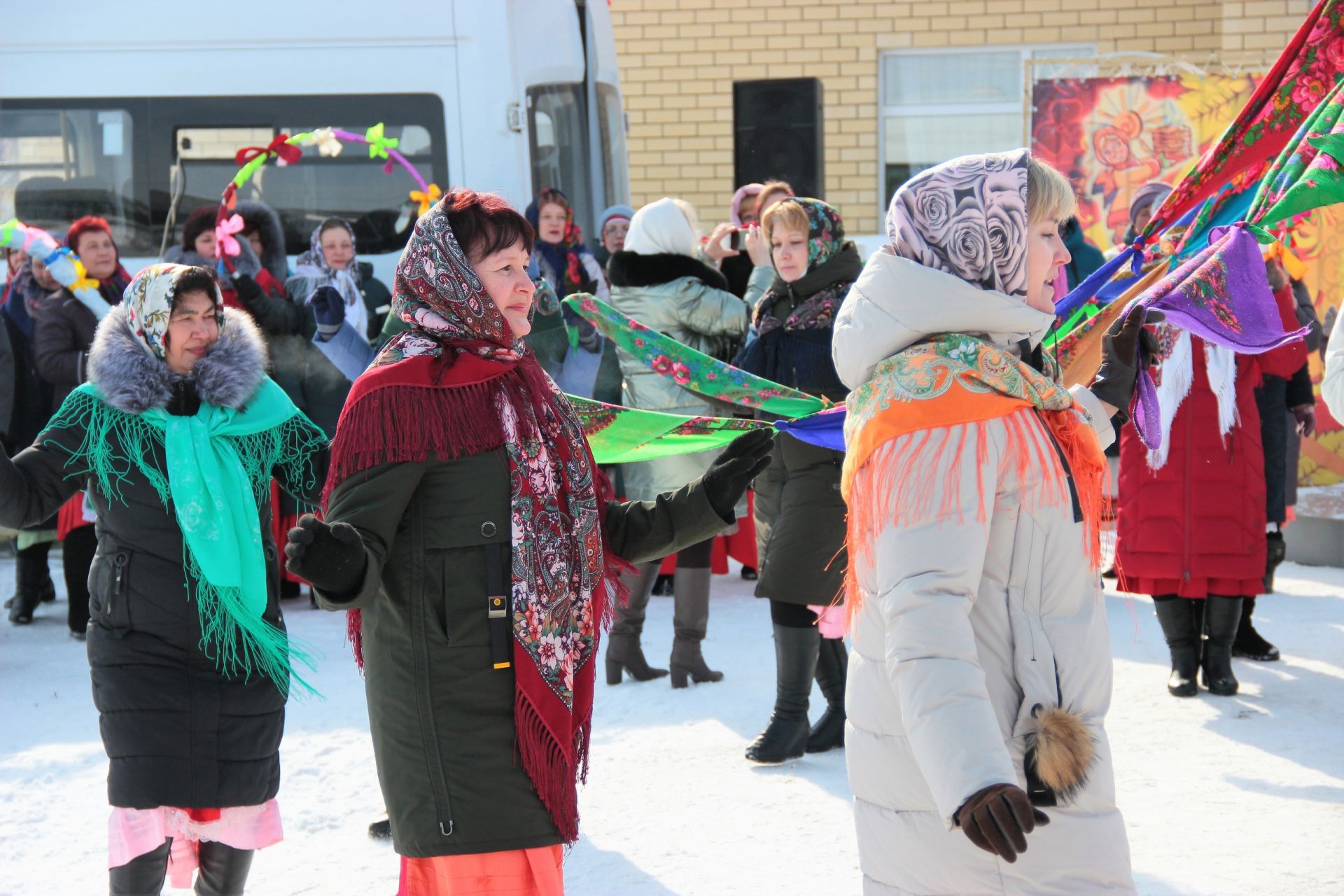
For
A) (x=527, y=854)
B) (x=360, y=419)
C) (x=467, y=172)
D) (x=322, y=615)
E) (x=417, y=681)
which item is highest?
(x=467, y=172)

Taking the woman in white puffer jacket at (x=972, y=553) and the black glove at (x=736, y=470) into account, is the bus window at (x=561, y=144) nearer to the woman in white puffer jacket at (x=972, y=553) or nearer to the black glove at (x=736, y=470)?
the black glove at (x=736, y=470)

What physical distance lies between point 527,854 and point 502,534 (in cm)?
58

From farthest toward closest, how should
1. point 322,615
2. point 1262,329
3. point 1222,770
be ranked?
point 322,615
point 1222,770
point 1262,329

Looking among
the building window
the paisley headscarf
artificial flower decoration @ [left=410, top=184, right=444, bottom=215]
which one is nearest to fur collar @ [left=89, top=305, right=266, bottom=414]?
the paisley headscarf

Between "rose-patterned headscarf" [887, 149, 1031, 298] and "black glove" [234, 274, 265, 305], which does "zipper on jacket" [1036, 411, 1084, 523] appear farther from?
"black glove" [234, 274, 265, 305]

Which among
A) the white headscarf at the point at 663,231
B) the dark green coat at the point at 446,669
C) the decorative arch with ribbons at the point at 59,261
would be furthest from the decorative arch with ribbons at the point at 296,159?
the dark green coat at the point at 446,669

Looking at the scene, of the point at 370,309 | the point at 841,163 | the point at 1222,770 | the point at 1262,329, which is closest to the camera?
the point at 1262,329

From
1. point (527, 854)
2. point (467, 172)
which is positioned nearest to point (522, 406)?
point (527, 854)

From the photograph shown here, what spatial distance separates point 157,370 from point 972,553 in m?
2.09

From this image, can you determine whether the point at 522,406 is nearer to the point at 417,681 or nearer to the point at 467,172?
the point at 417,681

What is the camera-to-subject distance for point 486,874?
2.46 metres

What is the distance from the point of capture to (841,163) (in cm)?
1332

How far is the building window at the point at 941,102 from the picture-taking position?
13305 millimetres

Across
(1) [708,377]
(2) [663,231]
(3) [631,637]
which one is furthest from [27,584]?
(1) [708,377]
